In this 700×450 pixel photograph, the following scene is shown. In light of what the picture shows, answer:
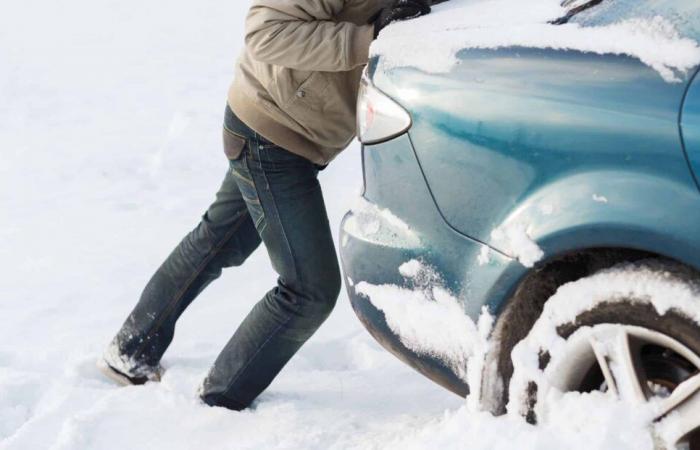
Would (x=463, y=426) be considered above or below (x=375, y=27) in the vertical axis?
below

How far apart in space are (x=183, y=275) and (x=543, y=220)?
1.63 meters

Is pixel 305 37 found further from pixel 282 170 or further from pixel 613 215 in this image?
pixel 613 215

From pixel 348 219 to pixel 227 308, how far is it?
1587 millimetres

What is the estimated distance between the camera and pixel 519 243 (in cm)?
196

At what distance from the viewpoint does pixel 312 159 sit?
276 cm

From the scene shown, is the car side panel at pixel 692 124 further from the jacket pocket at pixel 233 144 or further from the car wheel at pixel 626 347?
the jacket pocket at pixel 233 144

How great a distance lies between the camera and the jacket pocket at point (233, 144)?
2768mm

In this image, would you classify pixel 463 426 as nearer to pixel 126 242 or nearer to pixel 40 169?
pixel 126 242

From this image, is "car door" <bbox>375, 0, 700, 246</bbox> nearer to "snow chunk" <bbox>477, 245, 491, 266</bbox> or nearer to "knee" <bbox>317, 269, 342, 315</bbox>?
"snow chunk" <bbox>477, 245, 491, 266</bbox>

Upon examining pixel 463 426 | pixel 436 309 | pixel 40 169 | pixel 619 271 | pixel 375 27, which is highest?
pixel 375 27

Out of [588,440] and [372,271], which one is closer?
[588,440]

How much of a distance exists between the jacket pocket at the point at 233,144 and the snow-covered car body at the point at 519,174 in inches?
21.0

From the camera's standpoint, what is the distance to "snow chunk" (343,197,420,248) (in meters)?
2.24

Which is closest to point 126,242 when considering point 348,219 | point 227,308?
point 227,308
